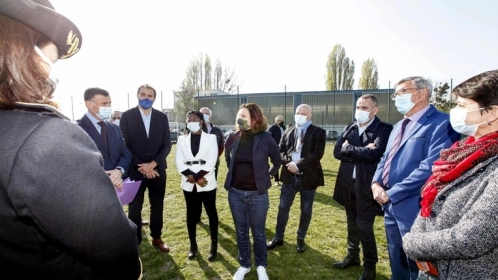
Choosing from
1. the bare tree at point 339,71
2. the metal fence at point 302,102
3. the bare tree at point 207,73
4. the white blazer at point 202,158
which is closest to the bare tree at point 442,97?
the metal fence at point 302,102

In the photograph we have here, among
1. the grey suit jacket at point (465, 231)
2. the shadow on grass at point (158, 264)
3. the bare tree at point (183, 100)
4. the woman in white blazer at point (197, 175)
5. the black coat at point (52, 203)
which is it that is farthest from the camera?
the bare tree at point (183, 100)

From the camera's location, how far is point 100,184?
2.58ft

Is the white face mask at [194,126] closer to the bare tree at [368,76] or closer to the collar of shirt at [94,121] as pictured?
the collar of shirt at [94,121]

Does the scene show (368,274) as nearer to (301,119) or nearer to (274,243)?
(274,243)

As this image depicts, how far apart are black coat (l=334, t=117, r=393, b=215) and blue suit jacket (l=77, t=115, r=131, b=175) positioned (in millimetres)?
2907

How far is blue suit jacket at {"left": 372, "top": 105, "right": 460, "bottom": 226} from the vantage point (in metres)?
2.33

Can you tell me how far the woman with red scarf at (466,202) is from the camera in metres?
1.37

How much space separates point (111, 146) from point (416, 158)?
345 cm

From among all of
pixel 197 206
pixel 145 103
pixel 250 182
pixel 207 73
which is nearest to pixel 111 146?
pixel 145 103

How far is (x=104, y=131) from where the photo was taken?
3.47 m

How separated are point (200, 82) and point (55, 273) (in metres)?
48.1

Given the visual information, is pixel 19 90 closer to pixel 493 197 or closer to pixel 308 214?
pixel 493 197

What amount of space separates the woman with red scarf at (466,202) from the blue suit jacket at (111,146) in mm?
3273

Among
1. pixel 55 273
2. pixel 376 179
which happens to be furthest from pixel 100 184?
pixel 376 179
